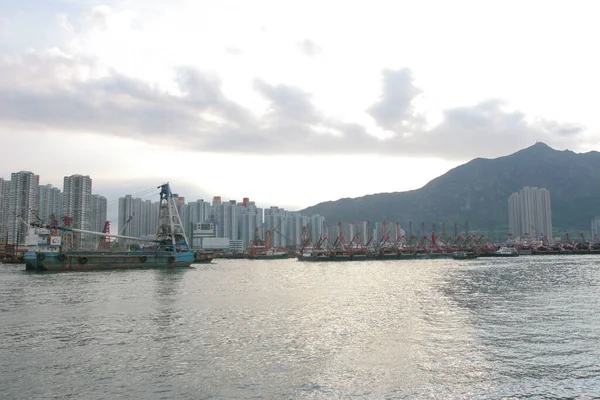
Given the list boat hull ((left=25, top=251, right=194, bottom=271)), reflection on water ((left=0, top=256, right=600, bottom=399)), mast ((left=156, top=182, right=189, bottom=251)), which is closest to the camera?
reflection on water ((left=0, top=256, right=600, bottom=399))

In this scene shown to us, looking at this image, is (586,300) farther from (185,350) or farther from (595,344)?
(185,350)

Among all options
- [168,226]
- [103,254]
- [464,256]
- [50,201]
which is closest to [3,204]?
[50,201]

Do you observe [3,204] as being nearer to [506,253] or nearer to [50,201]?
[50,201]

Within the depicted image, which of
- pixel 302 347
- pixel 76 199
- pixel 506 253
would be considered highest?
pixel 76 199

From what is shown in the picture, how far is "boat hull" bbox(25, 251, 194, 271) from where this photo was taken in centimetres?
7769

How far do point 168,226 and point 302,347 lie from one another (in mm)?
82502

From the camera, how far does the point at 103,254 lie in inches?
3287

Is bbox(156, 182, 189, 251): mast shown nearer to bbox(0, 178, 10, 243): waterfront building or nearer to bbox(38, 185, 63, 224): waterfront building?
bbox(38, 185, 63, 224): waterfront building

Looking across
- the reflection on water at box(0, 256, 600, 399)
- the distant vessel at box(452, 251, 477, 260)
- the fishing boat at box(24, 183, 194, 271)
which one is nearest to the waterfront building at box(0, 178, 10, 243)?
→ the fishing boat at box(24, 183, 194, 271)

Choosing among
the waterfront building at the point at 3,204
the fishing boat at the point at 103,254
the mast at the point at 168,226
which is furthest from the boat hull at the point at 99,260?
the waterfront building at the point at 3,204

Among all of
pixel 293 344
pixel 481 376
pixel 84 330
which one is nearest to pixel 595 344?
pixel 481 376

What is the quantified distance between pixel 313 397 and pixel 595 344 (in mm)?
14614

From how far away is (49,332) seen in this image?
2475cm

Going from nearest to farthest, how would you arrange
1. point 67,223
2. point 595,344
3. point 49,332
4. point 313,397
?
point 313,397, point 595,344, point 49,332, point 67,223
